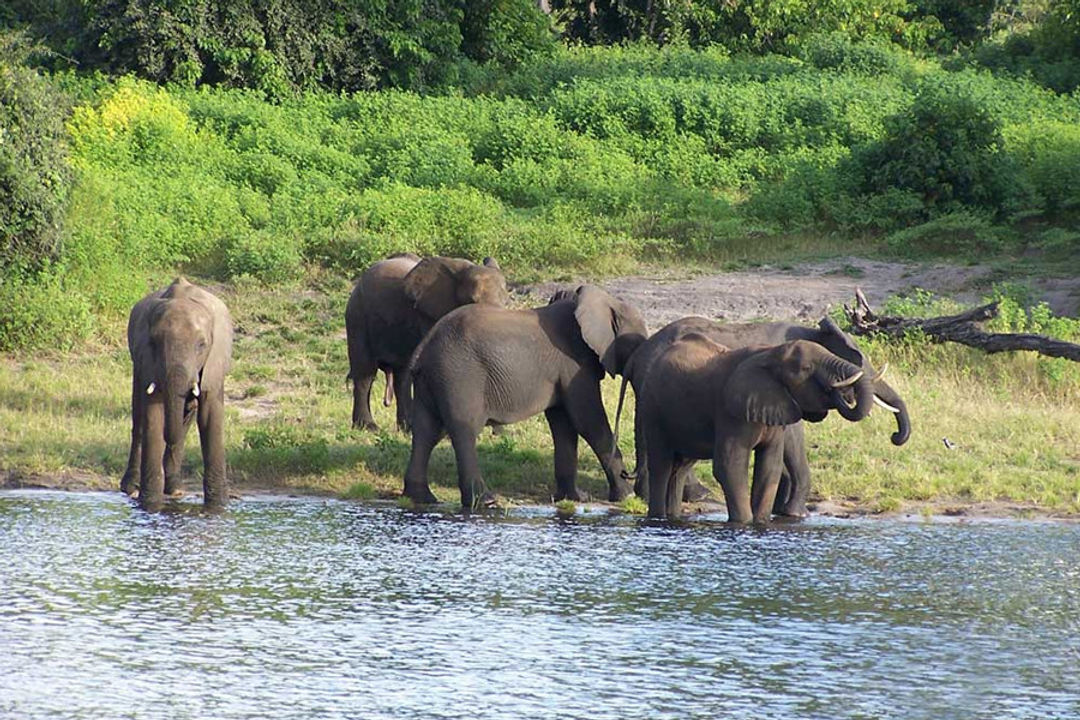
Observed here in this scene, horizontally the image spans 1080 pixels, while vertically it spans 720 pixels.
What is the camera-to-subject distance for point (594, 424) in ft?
46.3

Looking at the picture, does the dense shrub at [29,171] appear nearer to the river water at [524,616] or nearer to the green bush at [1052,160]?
the river water at [524,616]

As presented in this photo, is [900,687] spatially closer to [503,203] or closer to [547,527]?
[547,527]

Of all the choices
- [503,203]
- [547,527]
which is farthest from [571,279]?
[547,527]

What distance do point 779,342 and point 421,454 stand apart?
269 centimetres

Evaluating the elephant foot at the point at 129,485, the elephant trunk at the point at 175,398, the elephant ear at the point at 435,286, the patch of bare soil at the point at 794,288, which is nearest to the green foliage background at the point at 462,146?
the patch of bare soil at the point at 794,288

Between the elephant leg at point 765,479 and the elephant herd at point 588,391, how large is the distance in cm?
1

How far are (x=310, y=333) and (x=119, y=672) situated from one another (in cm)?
1112

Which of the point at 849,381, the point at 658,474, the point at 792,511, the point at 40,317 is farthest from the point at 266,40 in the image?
the point at 849,381

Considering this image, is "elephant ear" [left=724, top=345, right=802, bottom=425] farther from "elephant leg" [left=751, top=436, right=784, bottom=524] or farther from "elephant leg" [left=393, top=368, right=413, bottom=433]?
"elephant leg" [left=393, top=368, right=413, bottom=433]

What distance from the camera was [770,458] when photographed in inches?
509

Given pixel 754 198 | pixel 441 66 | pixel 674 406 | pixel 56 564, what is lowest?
pixel 56 564

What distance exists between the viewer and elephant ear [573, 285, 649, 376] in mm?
14039

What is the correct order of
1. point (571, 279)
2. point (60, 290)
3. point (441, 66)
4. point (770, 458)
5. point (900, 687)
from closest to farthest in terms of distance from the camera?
1. point (900, 687)
2. point (770, 458)
3. point (60, 290)
4. point (571, 279)
5. point (441, 66)

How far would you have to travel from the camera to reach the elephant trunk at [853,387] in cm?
1244
